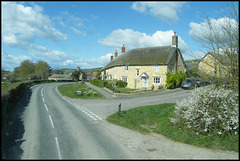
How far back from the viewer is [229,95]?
32.9 ft

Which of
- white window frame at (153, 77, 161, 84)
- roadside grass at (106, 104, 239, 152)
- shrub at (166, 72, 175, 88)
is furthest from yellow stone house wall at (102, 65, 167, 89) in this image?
roadside grass at (106, 104, 239, 152)

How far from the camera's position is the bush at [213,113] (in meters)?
9.37

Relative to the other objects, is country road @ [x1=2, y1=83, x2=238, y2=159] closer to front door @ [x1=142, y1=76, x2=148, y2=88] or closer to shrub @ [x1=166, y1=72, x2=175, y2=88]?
shrub @ [x1=166, y1=72, x2=175, y2=88]

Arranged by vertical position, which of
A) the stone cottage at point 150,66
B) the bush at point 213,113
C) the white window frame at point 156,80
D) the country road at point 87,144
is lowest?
the country road at point 87,144

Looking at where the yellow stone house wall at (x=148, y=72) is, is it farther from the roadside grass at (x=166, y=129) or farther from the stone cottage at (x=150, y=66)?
the roadside grass at (x=166, y=129)

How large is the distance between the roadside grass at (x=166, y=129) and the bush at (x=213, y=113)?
0.33m

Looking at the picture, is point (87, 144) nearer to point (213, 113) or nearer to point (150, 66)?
point (213, 113)

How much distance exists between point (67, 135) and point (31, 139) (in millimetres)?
1896

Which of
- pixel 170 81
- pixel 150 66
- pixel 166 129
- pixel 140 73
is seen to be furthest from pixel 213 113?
pixel 140 73

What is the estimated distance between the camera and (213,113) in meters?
9.79

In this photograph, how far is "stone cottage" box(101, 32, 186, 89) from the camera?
37469 mm

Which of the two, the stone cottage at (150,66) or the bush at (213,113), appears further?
the stone cottage at (150,66)

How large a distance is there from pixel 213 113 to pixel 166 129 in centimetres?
305

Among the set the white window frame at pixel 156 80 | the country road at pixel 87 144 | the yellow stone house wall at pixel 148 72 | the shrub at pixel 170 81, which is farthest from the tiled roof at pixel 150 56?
the country road at pixel 87 144
